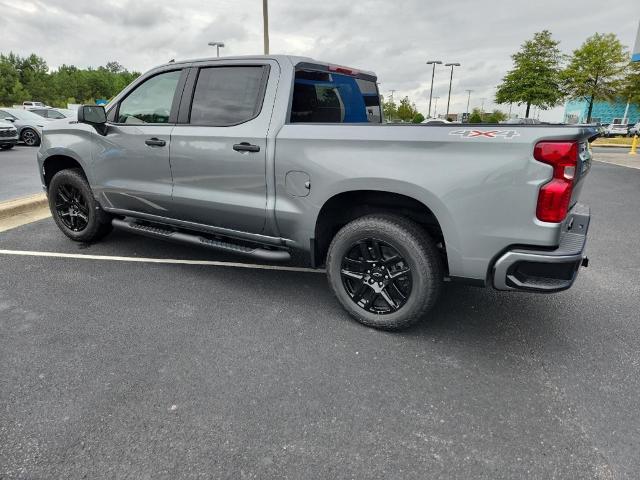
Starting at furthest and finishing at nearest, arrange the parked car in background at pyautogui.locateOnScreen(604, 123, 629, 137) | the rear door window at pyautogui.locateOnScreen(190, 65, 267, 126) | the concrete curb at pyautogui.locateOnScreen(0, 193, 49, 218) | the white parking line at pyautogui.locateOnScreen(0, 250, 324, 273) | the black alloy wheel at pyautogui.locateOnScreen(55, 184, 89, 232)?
1. the parked car in background at pyautogui.locateOnScreen(604, 123, 629, 137)
2. the concrete curb at pyautogui.locateOnScreen(0, 193, 49, 218)
3. the black alloy wheel at pyautogui.locateOnScreen(55, 184, 89, 232)
4. the white parking line at pyautogui.locateOnScreen(0, 250, 324, 273)
5. the rear door window at pyautogui.locateOnScreen(190, 65, 267, 126)

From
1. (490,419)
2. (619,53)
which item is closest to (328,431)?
(490,419)

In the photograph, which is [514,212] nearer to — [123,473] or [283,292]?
[283,292]

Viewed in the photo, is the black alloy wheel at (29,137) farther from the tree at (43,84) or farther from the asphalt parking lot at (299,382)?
the tree at (43,84)

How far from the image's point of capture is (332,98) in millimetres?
3867

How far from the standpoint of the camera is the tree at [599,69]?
36938 mm

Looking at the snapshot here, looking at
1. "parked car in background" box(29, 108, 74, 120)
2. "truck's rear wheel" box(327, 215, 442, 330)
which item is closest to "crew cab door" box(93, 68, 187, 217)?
"truck's rear wheel" box(327, 215, 442, 330)

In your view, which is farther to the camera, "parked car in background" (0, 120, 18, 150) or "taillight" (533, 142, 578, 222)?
"parked car in background" (0, 120, 18, 150)

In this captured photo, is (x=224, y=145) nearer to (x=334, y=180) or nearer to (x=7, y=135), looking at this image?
(x=334, y=180)

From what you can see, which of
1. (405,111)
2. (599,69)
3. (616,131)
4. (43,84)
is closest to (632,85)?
(599,69)

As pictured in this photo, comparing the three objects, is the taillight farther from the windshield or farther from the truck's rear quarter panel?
the windshield

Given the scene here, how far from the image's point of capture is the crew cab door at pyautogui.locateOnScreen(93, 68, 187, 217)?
12.7 ft

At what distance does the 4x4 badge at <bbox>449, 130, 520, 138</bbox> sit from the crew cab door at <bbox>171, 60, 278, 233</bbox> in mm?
1411

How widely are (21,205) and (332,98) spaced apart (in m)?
4.97

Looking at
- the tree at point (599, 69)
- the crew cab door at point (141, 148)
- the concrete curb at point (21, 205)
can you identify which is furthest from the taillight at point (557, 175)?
the tree at point (599, 69)
